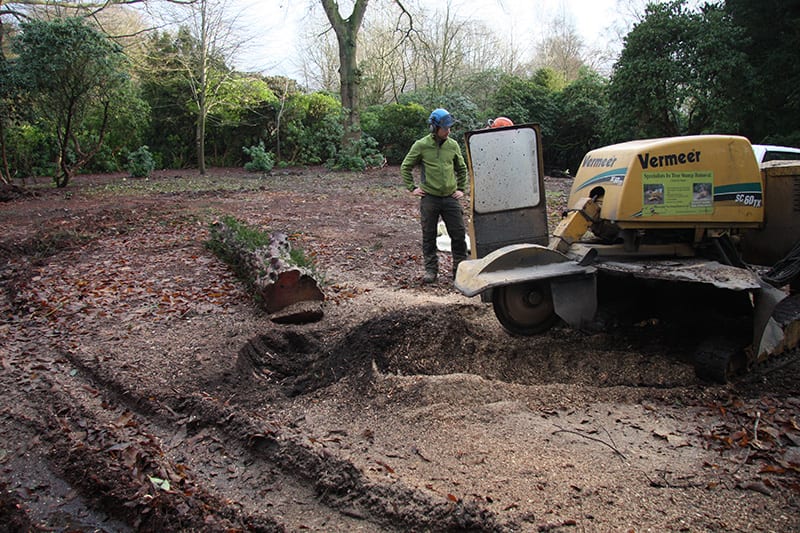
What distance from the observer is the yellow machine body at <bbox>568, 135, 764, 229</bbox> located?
15.1 ft

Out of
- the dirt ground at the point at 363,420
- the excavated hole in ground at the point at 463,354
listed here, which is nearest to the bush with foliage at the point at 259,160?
the dirt ground at the point at 363,420

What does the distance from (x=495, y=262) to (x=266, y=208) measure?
865 cm

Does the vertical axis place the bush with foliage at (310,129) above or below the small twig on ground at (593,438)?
above

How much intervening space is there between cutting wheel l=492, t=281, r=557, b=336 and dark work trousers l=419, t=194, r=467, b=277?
220cm

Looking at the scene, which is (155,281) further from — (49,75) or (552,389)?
(49,75)

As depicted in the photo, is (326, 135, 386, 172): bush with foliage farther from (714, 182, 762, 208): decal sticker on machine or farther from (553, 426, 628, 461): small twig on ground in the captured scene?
(553, 426, 628, 461): small twig on ground

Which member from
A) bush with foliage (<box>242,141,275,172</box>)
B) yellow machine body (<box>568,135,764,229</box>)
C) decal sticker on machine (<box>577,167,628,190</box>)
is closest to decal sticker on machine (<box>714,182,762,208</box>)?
yellow machine body (<box>568,135,764,229</box>)

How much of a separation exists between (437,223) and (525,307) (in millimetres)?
2320

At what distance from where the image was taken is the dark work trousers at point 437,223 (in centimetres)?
712

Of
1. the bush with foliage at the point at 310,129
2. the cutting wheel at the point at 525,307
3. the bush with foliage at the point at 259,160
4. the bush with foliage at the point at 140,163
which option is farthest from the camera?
the bush with foliage at the point at 310,129

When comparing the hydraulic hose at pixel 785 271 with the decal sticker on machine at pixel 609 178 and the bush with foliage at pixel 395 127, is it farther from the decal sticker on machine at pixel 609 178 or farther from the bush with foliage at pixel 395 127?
the bush with foliage at pixel 395 127

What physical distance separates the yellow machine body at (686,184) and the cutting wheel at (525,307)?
0.77 meters

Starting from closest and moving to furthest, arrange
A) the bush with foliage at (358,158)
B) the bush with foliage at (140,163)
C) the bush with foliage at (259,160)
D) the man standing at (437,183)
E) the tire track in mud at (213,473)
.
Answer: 1. the tire track in mud at (213,473)
2. the man standing at (437,183)
3. the bush with foliage at (140,163)
4. the bush with foliage at (358,158)
5. the bush with foliage at (259,160)

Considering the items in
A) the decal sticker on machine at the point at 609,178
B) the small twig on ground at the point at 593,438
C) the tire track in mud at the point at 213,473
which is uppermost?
the decal sticker on machine at the point at 609,178
